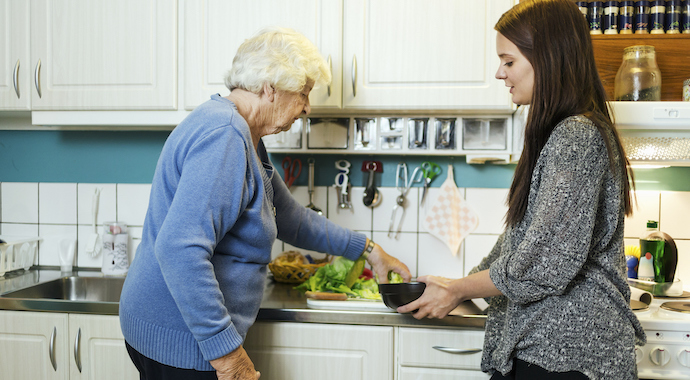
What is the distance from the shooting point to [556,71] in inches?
41.2

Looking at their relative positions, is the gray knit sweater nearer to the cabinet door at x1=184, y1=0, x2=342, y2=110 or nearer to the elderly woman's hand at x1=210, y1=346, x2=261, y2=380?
the elderly woman's hand at x1=210, y1=346, x2=261, y2=380

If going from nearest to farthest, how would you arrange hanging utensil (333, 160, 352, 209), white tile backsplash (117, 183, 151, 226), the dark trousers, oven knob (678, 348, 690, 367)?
the dark trousers, oven knob (678, 348, 690, 367), hanging utensil (333, 160, 352, 209), white tile backsplash (117, 183, 151, 226)

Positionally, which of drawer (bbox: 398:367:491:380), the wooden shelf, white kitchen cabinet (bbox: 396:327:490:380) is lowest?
drawer (bbox: 398:367:491:380)

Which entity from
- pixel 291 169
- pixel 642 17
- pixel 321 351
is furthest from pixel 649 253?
pixel 291 169

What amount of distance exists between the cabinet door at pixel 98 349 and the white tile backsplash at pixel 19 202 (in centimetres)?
82

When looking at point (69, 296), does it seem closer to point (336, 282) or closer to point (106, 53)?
point (106, 53)

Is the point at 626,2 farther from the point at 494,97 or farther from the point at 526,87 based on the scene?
the point at 526,87

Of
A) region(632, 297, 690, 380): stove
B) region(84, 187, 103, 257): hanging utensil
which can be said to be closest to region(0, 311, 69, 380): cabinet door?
region(84, 187, 103, 257): hanging utensil

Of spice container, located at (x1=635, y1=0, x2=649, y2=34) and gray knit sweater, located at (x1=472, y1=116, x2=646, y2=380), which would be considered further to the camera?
spice container, located at (x1=635, y1=0, x2=649, y2=34)

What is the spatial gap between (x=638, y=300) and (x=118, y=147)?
2.03 meters

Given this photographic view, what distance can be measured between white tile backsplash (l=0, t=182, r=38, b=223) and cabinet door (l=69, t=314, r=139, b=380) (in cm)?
82

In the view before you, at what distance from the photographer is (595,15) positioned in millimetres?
1790

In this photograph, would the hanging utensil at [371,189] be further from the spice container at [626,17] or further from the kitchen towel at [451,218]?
the spice container at [626,17]

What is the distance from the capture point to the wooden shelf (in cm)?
181
